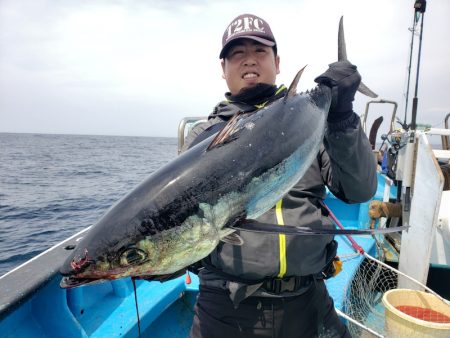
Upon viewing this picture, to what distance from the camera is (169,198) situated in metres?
1.63

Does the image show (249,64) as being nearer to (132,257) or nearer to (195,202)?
(195,202)

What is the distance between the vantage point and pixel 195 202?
1.64 m

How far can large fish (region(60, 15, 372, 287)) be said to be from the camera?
1544 millimetres

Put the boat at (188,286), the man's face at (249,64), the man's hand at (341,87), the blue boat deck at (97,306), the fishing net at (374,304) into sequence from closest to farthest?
the man's hand at (341,87) < the man's face at (249,64) < the blue boat deck at (97,306) < the boat at (188,286) < the fishing net at (374,304)

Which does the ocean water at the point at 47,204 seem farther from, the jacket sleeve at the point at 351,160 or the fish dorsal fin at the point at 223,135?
the jacket sleeve at the point at 351,160

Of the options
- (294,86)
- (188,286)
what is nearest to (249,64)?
(294,86)

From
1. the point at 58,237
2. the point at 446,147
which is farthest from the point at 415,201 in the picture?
the point at 58,237

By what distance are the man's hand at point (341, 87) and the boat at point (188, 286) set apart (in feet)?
3.95

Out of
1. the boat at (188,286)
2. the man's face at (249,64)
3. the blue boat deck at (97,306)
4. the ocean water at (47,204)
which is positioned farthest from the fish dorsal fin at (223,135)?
the ocean water at (47,204)

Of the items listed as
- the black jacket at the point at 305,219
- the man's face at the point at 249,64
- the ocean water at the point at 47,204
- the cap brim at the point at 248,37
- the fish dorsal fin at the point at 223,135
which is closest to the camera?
the fish dorsal fin at the point at 223,135

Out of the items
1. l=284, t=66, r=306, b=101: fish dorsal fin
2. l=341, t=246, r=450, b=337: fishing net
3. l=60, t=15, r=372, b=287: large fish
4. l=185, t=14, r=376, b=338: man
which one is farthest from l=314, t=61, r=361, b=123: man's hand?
l=341, t=246, r=450, b=337: fishing net

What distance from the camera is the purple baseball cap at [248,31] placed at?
2.60 meters

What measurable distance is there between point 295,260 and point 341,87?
1278 mm

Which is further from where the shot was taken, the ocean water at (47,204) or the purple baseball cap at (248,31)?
the ocean water at (47,204)
